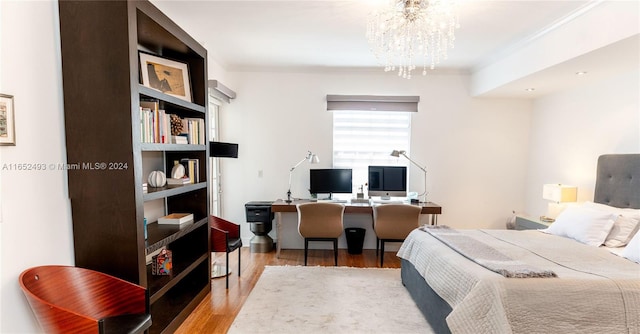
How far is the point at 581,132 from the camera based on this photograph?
10.5ft

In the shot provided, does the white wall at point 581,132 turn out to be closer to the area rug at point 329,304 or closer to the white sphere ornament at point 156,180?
the area rug at point 329,304

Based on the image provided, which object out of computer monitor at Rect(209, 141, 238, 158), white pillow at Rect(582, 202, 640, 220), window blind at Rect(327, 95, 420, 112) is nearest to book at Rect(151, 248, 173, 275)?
computer monitor at Rect(209, 141, 238, 158)

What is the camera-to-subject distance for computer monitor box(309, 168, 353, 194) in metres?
3.91

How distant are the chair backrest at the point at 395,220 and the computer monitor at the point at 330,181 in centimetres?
71

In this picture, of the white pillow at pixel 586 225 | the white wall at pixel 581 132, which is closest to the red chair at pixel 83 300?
the white pillow at pixel 586 225

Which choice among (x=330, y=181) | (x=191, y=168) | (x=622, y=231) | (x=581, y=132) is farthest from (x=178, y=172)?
(x=581, y=132)

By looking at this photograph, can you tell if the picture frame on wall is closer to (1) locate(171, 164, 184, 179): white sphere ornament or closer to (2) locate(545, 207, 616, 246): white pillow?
(1) locate(171, 164, 184, 179): white sphere ornament

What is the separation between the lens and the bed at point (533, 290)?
1535 mm

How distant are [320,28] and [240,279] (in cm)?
268

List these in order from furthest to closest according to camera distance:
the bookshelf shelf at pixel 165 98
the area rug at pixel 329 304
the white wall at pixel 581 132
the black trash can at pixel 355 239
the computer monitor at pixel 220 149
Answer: the black trash can at pixel 355 239 → the computer monitor at pixel 220 149 → the white wall at pixel 581 132 → the area rug at pixel 329 304 → the bookshelf shelf at pixel 165 98

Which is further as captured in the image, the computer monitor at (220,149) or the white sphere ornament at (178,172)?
the computer monitor at (220,149)

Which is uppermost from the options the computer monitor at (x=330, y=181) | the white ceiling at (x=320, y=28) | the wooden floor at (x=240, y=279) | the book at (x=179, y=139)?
the white ceiling at (x=320, y=28)

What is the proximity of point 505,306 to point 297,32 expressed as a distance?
107 inches

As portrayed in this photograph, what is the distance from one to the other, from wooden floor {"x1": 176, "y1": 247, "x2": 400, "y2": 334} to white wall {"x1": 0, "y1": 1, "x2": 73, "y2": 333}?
40.9 inches
